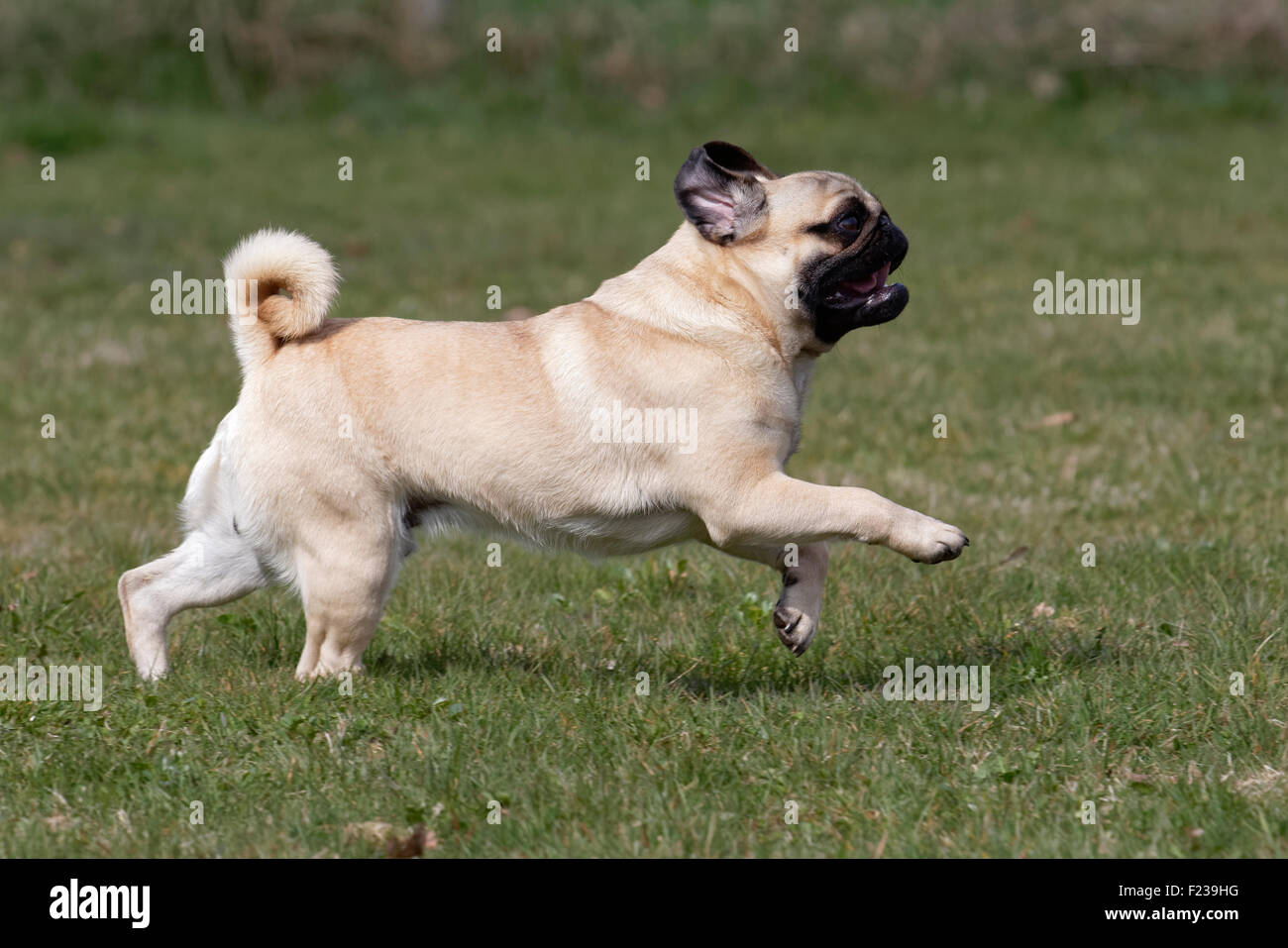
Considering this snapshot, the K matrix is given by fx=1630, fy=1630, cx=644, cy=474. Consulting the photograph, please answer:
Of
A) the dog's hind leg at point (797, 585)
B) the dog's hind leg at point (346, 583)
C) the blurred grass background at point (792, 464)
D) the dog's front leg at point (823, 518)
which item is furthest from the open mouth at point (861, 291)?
the dog's hind leg at point (346, 583)

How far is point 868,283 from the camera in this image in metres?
4.80

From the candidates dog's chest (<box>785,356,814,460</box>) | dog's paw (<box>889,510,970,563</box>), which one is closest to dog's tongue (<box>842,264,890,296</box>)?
dog's chest (<box>785,356,814,460</box>)

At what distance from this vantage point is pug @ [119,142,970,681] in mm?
4656

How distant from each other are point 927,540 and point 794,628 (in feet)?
1.79

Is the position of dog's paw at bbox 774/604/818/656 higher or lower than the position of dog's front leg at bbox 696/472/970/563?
lower

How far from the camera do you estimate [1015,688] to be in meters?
4.71

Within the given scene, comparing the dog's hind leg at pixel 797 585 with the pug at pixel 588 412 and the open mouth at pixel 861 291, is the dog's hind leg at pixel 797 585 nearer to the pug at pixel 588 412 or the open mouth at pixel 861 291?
the pug at pixel 588 412

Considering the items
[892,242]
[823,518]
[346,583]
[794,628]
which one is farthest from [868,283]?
[346,583]

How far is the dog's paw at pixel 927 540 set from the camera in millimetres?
4434

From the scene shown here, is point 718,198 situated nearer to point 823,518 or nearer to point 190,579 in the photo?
point 823,518

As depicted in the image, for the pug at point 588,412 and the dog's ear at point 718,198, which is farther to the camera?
the dog's ear at point 718,198

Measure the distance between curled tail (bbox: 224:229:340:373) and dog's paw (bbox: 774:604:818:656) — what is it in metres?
1.65

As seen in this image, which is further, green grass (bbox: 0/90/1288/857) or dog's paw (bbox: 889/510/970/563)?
dog's paw (bbox: 889/510/970/563)

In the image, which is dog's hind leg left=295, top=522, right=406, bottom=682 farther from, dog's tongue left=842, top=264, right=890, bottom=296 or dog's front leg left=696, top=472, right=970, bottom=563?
dog's tongue left=842, top=264, right=890, bottom=296
